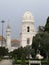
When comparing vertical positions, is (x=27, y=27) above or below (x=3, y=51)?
above

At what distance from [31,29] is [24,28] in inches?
83.9

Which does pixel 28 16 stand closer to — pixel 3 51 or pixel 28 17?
pixel 28 17

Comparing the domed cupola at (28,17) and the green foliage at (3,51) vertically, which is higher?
the domed cupola at (28,17)

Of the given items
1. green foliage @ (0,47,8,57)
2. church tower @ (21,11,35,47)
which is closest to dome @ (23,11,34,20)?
church tower @ (21,11,35,47)

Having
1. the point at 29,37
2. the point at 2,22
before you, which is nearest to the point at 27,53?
the point at 2,22

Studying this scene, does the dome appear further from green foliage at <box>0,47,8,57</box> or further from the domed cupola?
green foliage at <box>0,47,8,57</box>

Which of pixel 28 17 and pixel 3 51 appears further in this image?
pixel 28 17

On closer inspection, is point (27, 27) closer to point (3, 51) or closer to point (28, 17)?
point (28, 17)

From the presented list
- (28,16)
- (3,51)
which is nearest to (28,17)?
(28,16)

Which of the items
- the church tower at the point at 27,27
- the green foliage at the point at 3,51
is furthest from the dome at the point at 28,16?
the green foliage at the point at 3,51

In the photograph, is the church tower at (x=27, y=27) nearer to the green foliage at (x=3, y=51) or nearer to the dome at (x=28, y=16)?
the dome at (x=28, y=16)

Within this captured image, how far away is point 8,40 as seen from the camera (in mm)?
116375

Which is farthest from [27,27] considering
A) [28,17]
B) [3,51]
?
[3,51]

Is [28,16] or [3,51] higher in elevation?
Answer: [28,16]
